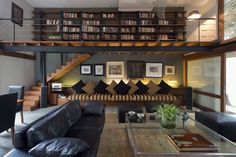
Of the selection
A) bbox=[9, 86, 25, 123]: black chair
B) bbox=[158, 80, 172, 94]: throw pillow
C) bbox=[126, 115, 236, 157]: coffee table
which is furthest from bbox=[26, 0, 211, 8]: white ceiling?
bbox=[126, 115, 236, 157]: coffee table

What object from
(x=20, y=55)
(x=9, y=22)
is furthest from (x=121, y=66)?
(x=9, y=22)

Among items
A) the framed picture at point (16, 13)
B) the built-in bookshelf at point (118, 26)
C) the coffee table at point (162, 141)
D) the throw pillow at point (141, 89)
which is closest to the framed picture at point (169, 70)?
the built-in bookshelf at point (118, 26)

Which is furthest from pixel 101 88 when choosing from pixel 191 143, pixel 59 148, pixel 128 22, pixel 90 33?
pixel 59 148

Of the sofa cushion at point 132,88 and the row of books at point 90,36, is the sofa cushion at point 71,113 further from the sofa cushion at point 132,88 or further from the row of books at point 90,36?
the row of books at point 90,36

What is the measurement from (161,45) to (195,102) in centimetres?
280

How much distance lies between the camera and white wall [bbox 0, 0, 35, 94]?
653 cm

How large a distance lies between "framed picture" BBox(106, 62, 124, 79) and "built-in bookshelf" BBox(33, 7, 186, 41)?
1066 mm

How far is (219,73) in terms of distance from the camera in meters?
5.95

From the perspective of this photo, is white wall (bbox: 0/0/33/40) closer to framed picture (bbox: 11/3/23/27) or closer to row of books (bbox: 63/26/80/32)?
framed picture (bbox: 11/3/23/27)

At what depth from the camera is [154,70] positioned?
29.0 feet

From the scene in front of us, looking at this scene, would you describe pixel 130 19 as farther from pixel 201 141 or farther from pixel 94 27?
pixel 201 141

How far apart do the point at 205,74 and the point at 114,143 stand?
15.1 ft

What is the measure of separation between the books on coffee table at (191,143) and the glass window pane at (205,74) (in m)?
3.68

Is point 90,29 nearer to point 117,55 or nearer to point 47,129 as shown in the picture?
point 117,55
